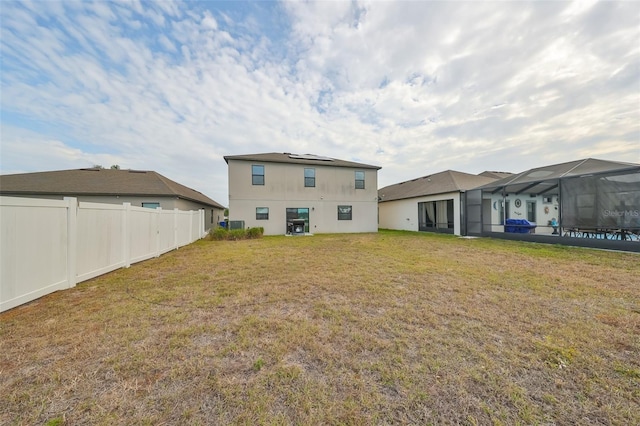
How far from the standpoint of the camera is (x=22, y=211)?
3334 mm

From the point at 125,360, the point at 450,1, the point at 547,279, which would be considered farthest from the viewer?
the point at 450,1

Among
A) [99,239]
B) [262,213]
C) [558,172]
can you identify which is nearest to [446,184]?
[558,172]

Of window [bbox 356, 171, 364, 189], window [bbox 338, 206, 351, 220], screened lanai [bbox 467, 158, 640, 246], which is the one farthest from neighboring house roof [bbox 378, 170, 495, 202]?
window [bbox 338, 206, 351, 220]

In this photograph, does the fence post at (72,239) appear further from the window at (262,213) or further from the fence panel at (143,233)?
the window at (262,213)

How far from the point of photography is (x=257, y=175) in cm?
1520

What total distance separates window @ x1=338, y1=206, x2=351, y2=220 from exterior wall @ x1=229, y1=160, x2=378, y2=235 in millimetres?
280

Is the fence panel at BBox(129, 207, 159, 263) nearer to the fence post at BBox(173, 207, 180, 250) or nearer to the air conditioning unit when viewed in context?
the fence post at BBox(173, 207, 180, 250)

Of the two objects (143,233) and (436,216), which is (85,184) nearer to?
(143,233)

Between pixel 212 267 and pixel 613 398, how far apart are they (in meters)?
6.72

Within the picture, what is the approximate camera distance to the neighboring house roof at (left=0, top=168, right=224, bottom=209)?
44.1ft

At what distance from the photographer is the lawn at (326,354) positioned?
161 centimetres

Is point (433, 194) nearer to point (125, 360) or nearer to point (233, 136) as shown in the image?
point (233, 136)

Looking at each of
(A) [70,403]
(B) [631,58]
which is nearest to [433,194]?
(B) [631,58]

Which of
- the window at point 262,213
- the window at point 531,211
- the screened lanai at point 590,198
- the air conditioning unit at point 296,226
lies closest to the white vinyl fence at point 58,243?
the window at point 262,213
